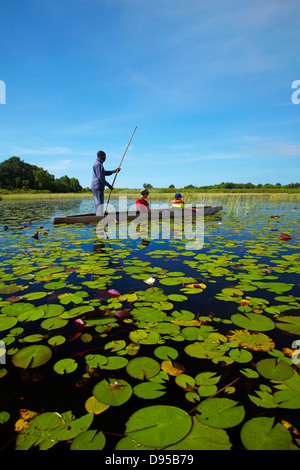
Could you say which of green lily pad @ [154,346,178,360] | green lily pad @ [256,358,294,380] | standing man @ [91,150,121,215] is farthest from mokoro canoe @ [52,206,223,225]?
green lily pad @ [256,358,294,380]

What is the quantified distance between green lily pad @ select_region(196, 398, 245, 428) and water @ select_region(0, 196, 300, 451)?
0.03 m

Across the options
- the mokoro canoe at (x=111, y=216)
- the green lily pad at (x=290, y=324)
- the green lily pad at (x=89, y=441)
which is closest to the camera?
the green lily pad at (x=89, y=441)

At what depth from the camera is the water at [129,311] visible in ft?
3.90

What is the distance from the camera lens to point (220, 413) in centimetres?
110

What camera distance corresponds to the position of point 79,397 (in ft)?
3.97

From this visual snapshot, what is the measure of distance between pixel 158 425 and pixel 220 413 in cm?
31

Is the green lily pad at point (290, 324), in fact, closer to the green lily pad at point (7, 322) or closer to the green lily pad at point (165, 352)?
the green lily pad at point (165, 352)

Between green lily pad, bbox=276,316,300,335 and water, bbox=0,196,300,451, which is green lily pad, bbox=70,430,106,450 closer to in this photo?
water, bbox=0,196,300,451

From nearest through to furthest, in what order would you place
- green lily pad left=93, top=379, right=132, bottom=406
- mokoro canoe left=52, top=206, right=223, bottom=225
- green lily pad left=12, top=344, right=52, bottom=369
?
green lily pad left=93, top=379, right=132, bottom=406 → green lily pad left=12, top=344, right=52, bottom=369 → mokoro canoe left=52, top=206, right=223, bottom=225

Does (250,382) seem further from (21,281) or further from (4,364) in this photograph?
(21,281)

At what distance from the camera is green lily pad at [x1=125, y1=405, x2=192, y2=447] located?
3.19 ft

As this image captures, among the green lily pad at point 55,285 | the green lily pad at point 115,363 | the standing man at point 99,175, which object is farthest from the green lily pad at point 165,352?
the standing man at point 99,175

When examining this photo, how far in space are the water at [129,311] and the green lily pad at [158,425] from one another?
Result: 49mm
